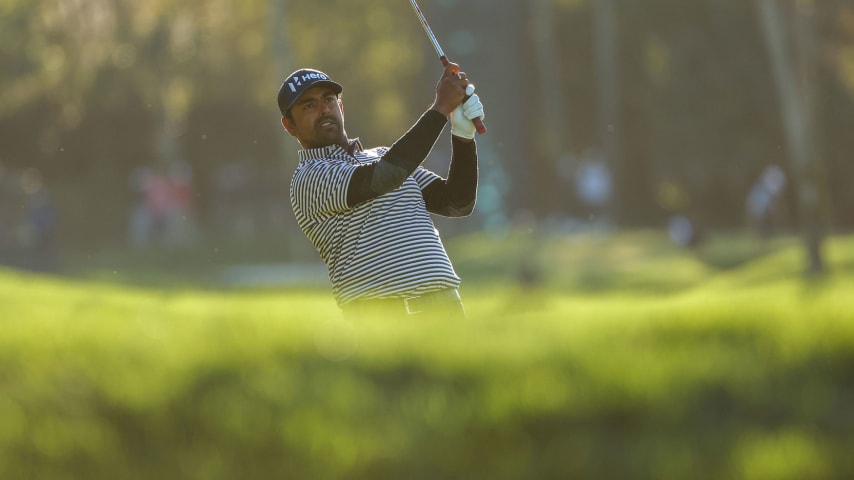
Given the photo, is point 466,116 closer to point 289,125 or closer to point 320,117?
point 320,117

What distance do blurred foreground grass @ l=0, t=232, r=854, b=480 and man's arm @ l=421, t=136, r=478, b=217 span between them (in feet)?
5.75

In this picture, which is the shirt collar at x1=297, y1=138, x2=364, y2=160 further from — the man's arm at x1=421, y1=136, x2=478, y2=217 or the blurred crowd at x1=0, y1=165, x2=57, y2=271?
the blurred crowd at x1=0, y1=165, x2=57, y2=271

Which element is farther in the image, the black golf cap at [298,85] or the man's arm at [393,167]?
the black golf cap at [298,85]

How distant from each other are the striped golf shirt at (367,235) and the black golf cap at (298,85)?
0.19 metres

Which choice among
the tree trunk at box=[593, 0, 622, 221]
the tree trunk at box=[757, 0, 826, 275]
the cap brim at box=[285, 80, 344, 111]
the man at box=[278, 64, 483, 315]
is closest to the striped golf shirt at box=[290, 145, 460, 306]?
the man at box=[278, 64, 483, 315]

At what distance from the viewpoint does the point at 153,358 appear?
3.68 meters

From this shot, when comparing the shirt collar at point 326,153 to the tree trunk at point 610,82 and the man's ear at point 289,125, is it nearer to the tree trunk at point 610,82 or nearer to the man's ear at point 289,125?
the man's ear at point 289,125

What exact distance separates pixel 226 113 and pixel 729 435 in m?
47.2

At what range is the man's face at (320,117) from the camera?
5625 millimetres

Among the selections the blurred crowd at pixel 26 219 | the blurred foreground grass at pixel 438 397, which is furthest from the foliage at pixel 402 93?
the blurred foreground grass at pixel 438 397

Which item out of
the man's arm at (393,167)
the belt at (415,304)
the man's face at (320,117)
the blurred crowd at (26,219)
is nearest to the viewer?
the man's arm at (393,167)

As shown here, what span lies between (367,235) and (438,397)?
6.90 ft

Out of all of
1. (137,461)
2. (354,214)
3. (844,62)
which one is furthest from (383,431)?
(844,62)

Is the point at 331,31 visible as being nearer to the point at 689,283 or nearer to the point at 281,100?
the point at 689,283
